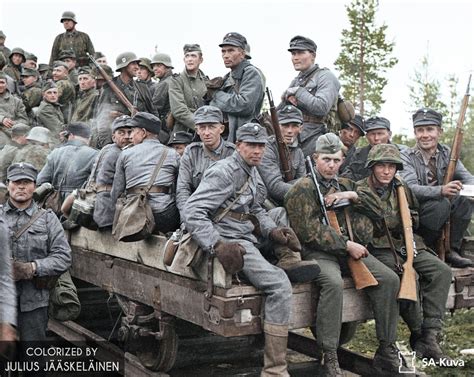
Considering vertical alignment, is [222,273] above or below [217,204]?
below

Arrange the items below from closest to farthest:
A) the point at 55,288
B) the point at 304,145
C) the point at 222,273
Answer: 1. the point at 222,273
2. the point at 55,288
3. the point at 304,145

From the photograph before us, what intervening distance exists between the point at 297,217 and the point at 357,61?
29628 millimetres

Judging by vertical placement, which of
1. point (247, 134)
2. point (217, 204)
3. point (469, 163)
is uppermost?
point (247, 134)

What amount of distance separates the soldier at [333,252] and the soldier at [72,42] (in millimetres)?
10572

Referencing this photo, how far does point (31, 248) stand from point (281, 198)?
222 cm

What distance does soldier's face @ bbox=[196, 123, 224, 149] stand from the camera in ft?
20.9

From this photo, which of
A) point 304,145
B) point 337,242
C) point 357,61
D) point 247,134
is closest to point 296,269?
point 337,242

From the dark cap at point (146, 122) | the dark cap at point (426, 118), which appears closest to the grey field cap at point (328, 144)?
the dark cap at point (426, 118)

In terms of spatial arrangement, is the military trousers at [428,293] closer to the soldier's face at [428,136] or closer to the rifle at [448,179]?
the rifle at [448,179]

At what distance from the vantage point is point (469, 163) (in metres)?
14.5

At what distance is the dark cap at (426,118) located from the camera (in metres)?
6.98

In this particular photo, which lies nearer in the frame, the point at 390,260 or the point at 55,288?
the point at 390,260

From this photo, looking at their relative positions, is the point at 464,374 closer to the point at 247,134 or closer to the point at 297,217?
the point at 297,217

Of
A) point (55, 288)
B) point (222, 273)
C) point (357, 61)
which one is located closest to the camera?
point (222, 273)
